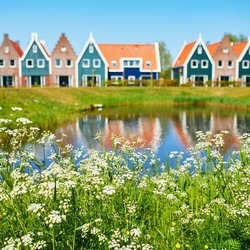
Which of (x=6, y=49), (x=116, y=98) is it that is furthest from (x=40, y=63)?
(x=116, y=98)

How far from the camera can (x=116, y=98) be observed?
43125mm

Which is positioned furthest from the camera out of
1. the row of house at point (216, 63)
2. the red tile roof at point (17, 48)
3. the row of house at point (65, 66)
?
the row of house at point (216, 63)

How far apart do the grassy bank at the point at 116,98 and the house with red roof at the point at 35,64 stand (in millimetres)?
13034

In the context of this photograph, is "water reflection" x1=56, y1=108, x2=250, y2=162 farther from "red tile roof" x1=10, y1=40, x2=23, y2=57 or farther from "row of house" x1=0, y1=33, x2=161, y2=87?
"red tile roof" x1=10, y1=40, x2=23, y2=57

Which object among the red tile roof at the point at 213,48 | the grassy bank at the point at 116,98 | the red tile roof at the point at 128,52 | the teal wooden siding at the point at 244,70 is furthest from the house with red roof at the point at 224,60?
the grassy bank at the point at 116,98

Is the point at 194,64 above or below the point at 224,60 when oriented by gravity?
below

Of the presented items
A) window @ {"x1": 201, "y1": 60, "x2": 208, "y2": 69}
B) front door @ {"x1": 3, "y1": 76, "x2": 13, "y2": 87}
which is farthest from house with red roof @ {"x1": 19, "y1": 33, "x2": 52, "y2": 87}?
window @ {"x1": 201, "y1": 60, "x2": 208, "y2": 69}

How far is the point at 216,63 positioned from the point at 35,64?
95.6ft

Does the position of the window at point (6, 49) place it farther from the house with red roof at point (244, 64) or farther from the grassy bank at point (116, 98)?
the house with red roof at point (244, 64)

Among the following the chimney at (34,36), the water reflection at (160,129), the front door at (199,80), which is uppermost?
the chimney at (34,36)

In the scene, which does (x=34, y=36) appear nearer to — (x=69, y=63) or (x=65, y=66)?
(x=65, y=66)

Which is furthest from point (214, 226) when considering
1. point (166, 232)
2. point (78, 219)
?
point (78, 219)

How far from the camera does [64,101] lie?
38.1m

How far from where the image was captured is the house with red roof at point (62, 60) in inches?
2223
